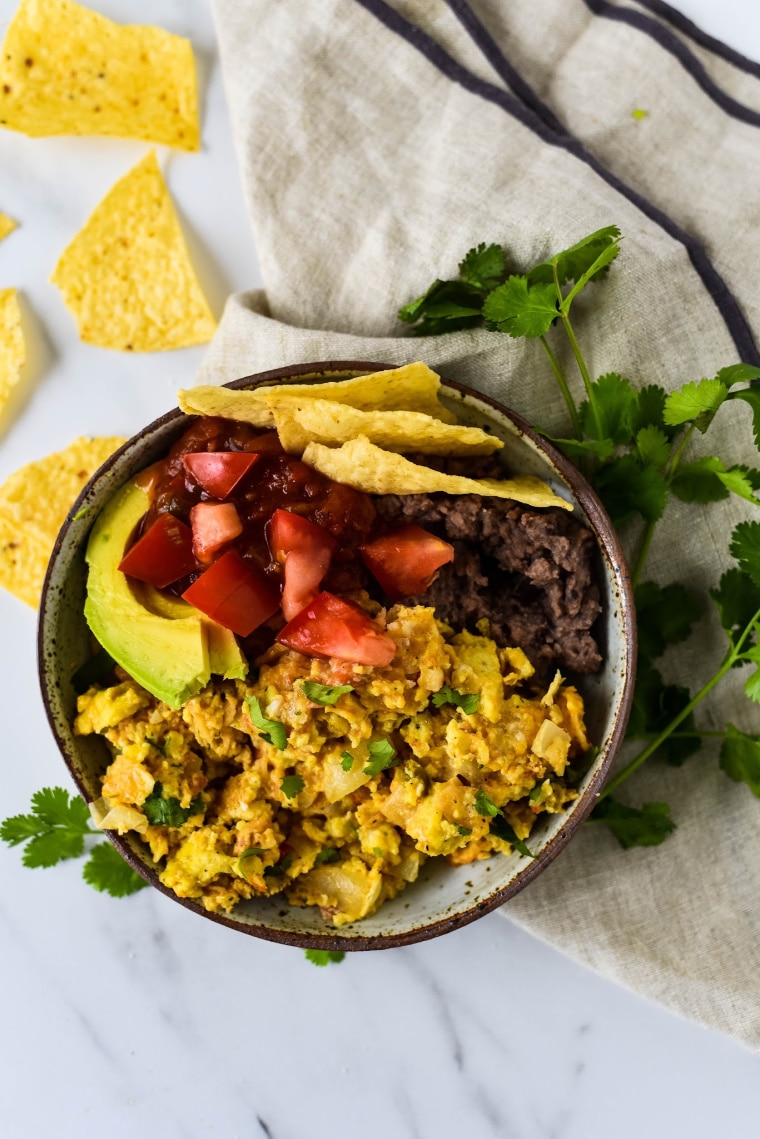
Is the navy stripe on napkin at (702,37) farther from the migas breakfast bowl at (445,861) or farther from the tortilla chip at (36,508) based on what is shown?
the tortilla chip at (36,508)

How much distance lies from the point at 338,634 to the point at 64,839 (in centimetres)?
127

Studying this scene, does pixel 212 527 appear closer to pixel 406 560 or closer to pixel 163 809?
pixel 406 560

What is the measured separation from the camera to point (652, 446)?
7.98 ft

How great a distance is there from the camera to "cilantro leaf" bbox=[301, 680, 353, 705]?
2.15 metres

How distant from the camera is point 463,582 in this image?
7.71 feet

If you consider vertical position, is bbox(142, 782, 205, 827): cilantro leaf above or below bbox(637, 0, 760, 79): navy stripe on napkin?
below

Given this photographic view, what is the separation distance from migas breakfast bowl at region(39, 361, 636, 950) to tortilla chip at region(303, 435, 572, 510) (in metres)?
0.20

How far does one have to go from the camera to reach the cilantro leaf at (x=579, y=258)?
234cm

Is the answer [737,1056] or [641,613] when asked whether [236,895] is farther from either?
[737,1056]

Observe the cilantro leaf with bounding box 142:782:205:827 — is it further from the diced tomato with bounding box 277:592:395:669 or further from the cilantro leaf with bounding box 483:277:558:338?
the cilantro leaf with bounding box 483:277:558:338

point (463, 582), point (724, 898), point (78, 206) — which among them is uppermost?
point (78, 206)

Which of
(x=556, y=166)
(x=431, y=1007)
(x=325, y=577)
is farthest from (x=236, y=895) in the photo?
(x=556, y=166)

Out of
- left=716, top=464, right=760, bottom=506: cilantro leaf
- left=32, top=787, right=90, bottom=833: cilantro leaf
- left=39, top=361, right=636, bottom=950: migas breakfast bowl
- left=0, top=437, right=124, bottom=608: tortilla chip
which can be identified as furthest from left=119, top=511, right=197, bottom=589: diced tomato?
left=716, top=464, right=760, bottom=506: cilantro leaf

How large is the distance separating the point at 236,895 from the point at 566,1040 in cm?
127
